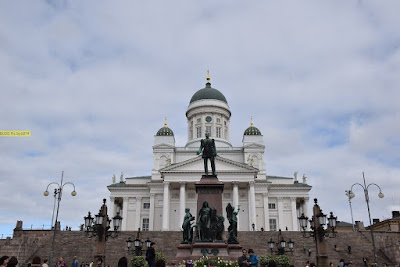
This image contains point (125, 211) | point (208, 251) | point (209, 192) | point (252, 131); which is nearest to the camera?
point (208, 251)

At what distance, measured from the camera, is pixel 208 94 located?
7531 centimetres

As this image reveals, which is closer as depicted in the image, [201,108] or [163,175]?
[163,175]

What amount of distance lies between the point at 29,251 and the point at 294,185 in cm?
4328

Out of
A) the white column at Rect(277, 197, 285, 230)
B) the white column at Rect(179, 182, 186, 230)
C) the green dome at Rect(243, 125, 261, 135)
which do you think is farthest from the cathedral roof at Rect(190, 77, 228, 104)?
the white column at Rect(277, 197, 285, 230)

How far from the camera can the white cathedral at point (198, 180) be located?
58.0 meters

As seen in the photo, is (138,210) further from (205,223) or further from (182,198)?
(205,223)

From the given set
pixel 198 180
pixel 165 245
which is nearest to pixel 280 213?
pixel 198 180

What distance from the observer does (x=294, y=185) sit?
210 feet

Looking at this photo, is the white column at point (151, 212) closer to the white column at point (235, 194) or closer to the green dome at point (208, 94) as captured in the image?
the white column at point (235, 194)

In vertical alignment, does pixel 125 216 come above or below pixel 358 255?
above

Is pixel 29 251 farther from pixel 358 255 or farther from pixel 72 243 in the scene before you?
pixel 358 255

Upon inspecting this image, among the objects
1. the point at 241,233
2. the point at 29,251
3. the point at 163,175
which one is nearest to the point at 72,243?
the point at 29,251

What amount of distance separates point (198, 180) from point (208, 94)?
2356 centimetres

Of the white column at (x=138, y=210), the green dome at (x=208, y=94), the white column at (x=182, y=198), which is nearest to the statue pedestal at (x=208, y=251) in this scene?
the white column at (x=182, y=198)
